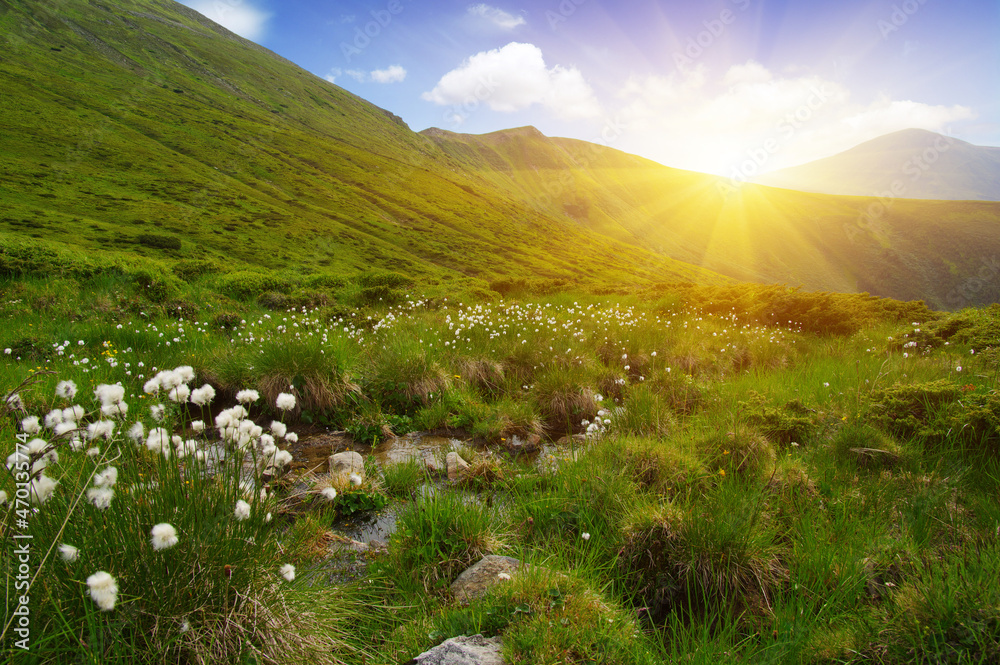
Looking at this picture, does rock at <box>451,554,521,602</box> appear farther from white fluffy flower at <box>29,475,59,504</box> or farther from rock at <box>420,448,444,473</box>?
white fluffy flower at <box>29,475,59,504</box>

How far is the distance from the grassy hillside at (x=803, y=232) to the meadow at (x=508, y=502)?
106920 millimetres

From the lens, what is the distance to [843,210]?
145 metres

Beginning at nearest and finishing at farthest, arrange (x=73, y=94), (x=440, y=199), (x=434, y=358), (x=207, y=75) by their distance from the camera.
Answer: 1. (x=434, y=358)
2. (x=73, y=94)
3. (x=440, y=199)
4. (x=207, y=75)

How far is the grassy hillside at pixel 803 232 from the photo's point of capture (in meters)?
102

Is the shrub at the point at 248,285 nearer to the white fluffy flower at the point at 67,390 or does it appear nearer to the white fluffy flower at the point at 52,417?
the white fluffy flower at the point at 52,417

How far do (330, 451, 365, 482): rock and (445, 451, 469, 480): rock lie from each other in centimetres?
106

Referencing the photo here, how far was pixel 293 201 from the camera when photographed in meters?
52.1

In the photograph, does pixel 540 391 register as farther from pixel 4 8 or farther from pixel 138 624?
pixel 4 8

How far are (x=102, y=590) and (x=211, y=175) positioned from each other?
63.4 m

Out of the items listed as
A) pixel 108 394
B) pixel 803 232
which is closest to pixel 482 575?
pixel 108 394

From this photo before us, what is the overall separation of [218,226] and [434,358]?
122 ft

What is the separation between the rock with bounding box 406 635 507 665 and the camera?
231cm

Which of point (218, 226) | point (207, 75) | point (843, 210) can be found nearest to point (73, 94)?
point (218, 226)

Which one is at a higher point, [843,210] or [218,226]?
[843,210]
